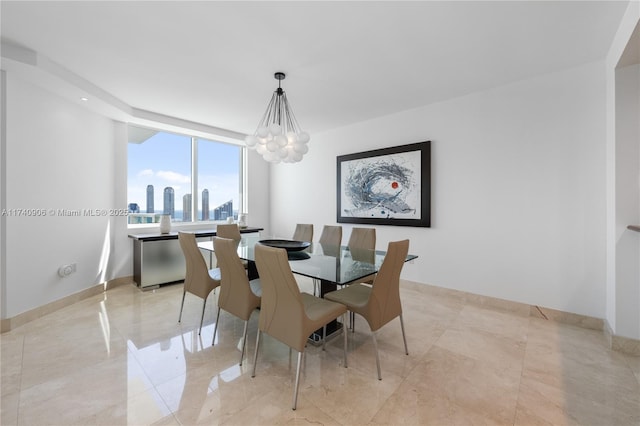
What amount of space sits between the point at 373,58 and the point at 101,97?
3081 millimetres

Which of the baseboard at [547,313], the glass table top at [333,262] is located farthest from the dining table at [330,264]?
the baseboard at [547,313]

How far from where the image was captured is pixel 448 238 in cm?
Answer: 347

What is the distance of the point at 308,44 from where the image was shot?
2271 mm

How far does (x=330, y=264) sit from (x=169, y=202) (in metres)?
3.50

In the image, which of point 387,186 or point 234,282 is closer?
point 234,282

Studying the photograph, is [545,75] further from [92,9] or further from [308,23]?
[92,9]

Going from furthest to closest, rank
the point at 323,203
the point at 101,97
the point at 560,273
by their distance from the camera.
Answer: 1. the point at 323,203
2. the point at 101,97
3. the point at 560,273

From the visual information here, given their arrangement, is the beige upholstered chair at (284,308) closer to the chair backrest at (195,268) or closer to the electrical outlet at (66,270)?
the chair backrest at (195,268)

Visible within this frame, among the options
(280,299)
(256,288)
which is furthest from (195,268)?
(280,299)

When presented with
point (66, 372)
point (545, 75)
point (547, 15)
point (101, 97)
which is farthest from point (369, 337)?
point (101, 97)

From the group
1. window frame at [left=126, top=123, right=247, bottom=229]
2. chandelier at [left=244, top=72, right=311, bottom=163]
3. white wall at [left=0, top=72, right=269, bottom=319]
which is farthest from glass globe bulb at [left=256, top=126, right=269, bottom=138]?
window frame at [left=126, top=123, right=247, bottom=229]

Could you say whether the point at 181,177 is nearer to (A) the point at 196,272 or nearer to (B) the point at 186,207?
(B) the point at 186,207

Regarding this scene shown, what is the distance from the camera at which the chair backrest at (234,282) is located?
2029 millimetres

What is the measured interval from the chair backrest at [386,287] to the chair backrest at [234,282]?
0.91m
